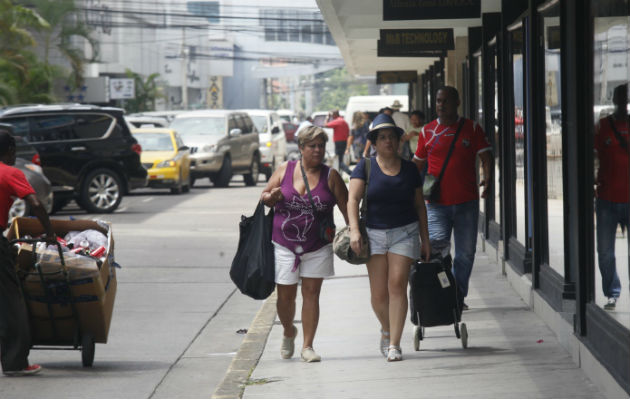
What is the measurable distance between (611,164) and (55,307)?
148 inches

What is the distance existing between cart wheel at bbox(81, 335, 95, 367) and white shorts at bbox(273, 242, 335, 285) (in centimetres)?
136

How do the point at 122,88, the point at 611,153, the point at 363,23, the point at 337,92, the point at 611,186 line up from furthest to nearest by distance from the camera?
the point at 337,92
the point at 122,88
the point at 363,23
the point at 611,186
the point at 611,153

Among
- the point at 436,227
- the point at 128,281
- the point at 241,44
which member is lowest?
the point at 128,281

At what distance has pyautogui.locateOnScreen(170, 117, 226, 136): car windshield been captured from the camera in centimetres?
3008

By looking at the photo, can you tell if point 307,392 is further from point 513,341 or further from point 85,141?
point 85,141

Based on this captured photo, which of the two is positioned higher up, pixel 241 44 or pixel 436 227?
pixel 241 44

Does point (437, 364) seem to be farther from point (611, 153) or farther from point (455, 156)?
point (455, 156)

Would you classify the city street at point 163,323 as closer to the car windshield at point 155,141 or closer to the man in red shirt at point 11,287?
the man in red shirt at point 11,287

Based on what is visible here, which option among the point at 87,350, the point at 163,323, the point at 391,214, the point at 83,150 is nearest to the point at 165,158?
the point at 83,150

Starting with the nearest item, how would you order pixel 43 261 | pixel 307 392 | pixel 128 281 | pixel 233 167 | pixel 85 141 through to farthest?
pixel 307 392 → pixel 43 261 → pixel 128 281 → pixel 85 141 → pixel 233 167

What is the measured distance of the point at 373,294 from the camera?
788 centimetres

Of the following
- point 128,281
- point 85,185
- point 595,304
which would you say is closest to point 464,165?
point 595,304

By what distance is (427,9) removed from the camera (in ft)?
40.0

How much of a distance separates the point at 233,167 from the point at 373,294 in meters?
22.4
